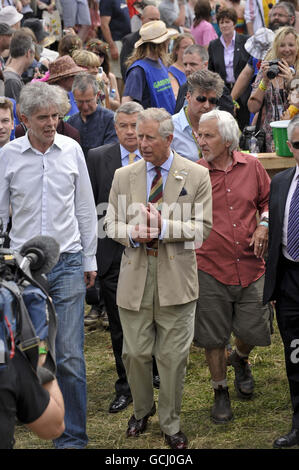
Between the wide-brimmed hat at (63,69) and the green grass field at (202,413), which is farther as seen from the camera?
the wide-brimmed hat at (63,69)

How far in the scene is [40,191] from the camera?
5.20 metres

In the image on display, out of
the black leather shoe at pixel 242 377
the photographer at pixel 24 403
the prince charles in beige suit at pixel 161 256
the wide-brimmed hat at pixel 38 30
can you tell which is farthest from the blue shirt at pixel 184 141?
the wide-brimmed hat at pixel 38 30

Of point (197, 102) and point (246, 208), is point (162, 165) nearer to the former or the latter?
point (246, 208)

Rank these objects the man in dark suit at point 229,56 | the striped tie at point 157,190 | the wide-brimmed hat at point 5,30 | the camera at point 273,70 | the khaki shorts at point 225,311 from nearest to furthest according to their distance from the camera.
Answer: the striped tie at point 157,190 → the khaki shorts at point 225,311 → the camera at point 273,70 → the wide-brimmed hat at point 5,30 → the man in dark suit at point 229,56

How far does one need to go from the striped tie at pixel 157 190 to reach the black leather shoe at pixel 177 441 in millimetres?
1580

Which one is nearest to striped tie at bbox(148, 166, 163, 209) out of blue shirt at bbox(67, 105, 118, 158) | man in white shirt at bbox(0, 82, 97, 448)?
man in white shirt at bbox(0, 82, 97, 448)

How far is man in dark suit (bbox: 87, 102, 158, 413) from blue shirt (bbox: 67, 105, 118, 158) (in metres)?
1.04

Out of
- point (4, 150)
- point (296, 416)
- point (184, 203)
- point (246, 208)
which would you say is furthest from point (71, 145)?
point (296, 416)

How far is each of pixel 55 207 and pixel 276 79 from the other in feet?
11.9

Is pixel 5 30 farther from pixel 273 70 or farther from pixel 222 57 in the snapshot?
pixel 273 70

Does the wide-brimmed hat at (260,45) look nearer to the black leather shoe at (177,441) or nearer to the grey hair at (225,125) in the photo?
the grey hair at (225,125)

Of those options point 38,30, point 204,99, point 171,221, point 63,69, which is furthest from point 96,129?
point 38,30

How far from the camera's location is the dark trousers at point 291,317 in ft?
17.9

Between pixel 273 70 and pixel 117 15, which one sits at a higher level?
pixel 273 70
